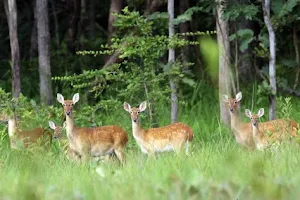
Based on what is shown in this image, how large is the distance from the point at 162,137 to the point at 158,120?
2131 mm

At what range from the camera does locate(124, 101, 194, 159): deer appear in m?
11.5

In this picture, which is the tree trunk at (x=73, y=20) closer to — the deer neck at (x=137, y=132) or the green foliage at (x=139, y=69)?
the green foliage at (x=139, y=69)

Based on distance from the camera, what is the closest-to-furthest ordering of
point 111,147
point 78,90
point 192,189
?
point 192,189 → point 111,147 → point 78,90

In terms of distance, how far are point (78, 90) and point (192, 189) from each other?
421 inches

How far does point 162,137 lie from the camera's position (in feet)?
38.3

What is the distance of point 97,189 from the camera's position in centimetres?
651

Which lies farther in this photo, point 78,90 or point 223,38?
point 78,90

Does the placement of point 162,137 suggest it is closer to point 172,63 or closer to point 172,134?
point 172,134

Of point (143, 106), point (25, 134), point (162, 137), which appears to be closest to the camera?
point (162, 137)

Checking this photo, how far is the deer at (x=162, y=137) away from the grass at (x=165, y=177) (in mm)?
125

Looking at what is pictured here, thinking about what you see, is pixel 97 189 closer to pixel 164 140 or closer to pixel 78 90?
pixel 164 140

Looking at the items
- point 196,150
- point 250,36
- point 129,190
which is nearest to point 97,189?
point 129,190

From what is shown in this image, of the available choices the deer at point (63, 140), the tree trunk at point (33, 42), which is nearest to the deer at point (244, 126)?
the deer at point (63, 140)

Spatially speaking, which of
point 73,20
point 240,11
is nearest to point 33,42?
point 73,20
